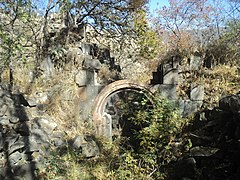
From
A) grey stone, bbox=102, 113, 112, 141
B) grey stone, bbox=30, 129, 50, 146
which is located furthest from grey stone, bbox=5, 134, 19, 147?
grey stone, bbox=102, 113, 112, 141

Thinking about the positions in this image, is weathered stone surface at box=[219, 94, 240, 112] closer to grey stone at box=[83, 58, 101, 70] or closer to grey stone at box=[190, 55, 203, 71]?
grey stone at box=[190, 55, 203, 71]

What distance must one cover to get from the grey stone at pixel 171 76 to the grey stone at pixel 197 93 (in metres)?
0.52

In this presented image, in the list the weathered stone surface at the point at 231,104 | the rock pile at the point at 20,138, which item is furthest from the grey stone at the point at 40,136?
the weathered stone surface at the point at 231,104

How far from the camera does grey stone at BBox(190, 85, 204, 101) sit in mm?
7590

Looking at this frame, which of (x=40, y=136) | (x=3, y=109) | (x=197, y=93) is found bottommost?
(x=40, y=136)

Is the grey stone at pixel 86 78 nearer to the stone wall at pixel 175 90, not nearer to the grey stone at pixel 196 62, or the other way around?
the stone wall at pixel 175 90

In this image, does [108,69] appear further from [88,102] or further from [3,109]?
[3,109]

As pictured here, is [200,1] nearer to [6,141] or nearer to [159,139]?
[159,139]

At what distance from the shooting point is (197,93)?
761cm

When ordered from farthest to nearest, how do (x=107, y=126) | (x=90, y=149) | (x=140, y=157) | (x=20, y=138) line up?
(x=107, y=126) → (x=90, y=149) → (x=140, y=157) → (x=20, y=138)

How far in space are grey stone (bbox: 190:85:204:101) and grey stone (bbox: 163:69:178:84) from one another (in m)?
0.52

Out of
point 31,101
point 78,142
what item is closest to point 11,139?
point 78,142

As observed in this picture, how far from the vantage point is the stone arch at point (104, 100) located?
305 inches

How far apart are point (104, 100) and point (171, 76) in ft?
6.48
